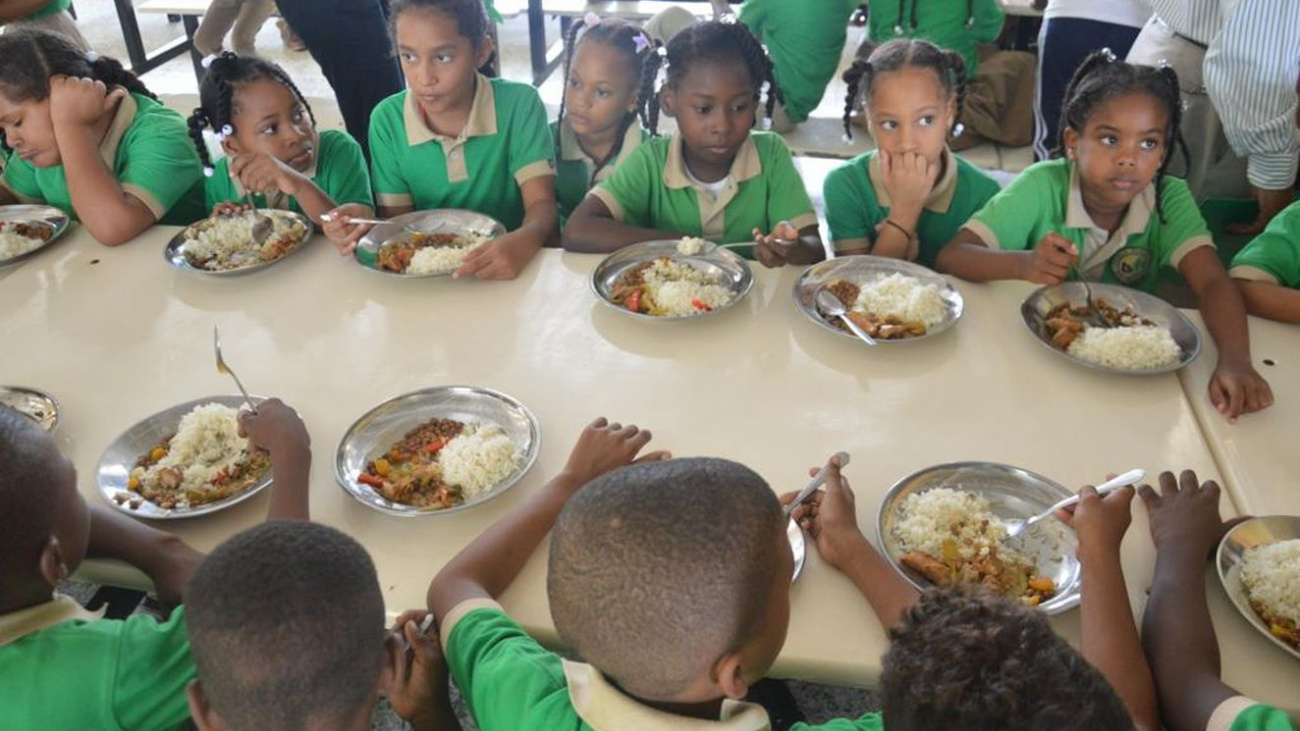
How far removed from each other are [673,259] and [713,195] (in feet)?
1.05

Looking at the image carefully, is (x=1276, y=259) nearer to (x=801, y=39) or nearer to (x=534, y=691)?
(x=534, y=691)

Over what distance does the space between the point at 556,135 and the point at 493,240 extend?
758 millimetres

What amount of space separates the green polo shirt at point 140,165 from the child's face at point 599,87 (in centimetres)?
94

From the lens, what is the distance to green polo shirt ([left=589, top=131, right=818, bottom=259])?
202cm

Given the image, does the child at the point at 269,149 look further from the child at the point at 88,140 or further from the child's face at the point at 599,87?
the child's face at the point at 599,87

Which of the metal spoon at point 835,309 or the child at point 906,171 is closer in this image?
the metal spoon at point 835,309

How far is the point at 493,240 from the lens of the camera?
5.82 feet

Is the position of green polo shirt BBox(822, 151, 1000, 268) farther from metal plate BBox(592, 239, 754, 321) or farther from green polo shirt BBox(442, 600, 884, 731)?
green polo shirt BBox(442, 600, 884, 731)

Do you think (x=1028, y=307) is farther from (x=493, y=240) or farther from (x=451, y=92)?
(x=451, y=92)

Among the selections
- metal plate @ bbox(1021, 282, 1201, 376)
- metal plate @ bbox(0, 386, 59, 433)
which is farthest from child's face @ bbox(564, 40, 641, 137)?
metal plate @ bbox(0, 386, 59, 433)

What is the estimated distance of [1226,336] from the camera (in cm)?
148

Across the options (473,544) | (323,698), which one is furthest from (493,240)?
(323,698)

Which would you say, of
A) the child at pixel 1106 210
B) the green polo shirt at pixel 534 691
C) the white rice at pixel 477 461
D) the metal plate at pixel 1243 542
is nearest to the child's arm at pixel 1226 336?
the child at pixel 1106 210

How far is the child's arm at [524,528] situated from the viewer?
1064 mm
